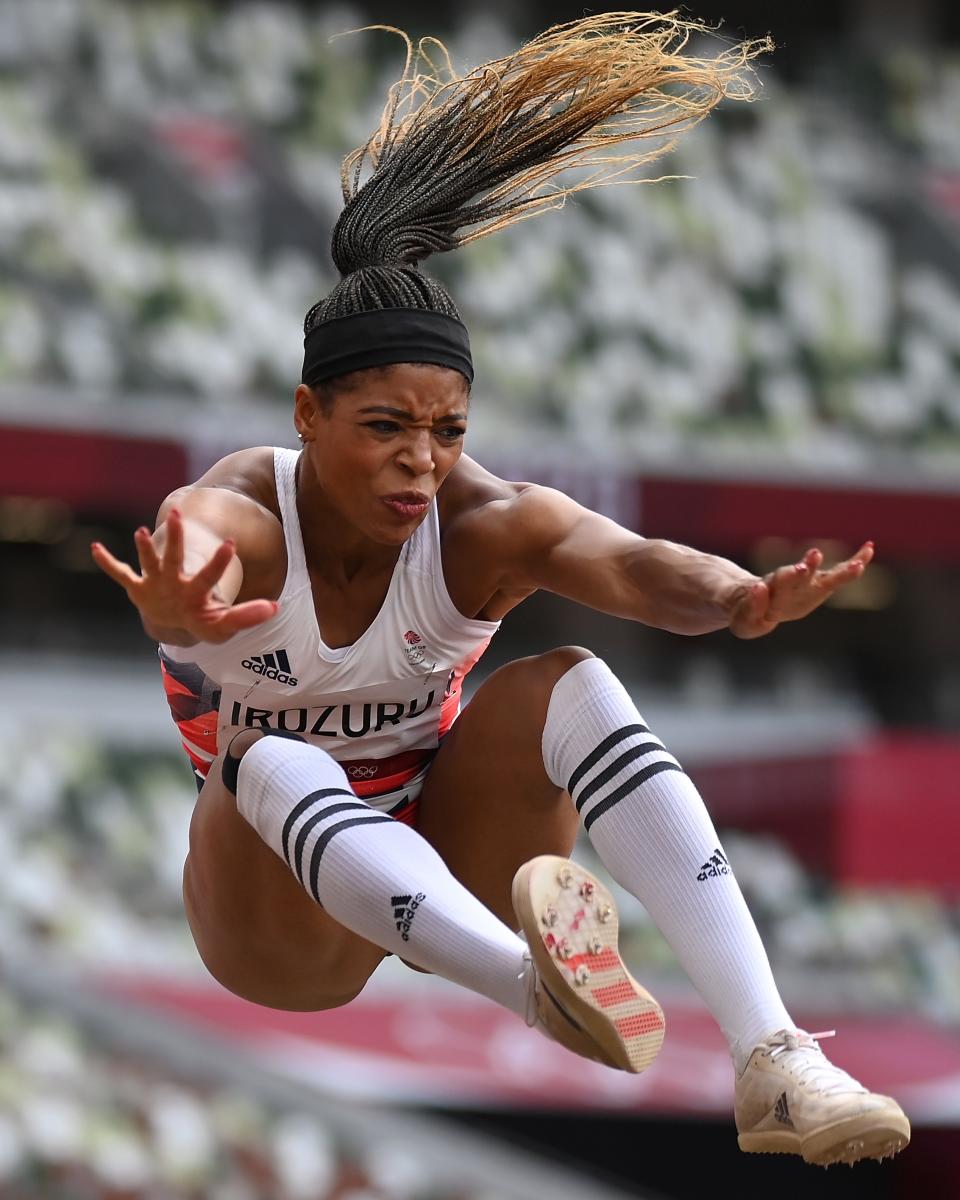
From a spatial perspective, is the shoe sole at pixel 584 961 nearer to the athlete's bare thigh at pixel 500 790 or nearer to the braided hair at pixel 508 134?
the athlete's bare thigh at pixel 500 790

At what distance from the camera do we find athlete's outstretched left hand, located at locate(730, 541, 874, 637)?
8.02ft

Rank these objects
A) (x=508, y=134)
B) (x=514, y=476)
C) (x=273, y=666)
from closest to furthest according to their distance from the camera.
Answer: (x=273, y=666) < (x=508, y=134) < (x=514, y=476)

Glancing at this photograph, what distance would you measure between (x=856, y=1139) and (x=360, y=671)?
1022 mm

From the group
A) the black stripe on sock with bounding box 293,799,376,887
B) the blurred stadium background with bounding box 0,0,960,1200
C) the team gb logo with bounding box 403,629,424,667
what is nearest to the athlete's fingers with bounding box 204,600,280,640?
the black stripe on sock with bounding box 293,799,376,887

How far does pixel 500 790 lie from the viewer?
301cm

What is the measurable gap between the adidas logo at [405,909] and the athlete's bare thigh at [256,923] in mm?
343

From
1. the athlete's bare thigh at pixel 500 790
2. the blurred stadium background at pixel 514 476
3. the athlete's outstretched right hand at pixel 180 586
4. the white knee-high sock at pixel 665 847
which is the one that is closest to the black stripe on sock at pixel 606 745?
the white knee-high sock at pixel 665 847

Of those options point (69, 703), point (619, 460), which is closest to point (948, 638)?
point (619, 460)

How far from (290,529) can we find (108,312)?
6.25m

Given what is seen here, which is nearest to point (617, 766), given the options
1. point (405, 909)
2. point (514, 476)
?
point (405, 909)

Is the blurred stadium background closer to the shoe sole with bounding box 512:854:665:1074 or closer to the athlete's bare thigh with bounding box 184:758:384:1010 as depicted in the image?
the athlete's bare thigh with bounding box 184:758:384:1010

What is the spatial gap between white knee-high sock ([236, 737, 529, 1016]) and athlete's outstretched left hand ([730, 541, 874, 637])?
0.55 meters

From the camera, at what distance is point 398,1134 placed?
693 centimetres

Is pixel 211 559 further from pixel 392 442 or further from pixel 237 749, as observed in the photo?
pixel 237 749
